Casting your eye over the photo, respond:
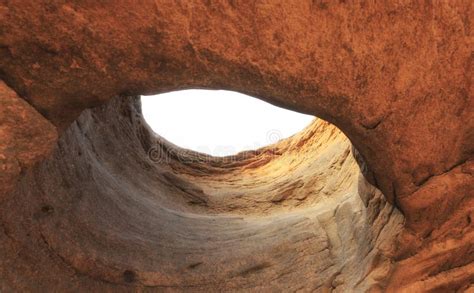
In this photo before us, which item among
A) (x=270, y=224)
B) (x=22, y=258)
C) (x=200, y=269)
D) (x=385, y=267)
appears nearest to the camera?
(x=22, y=258)

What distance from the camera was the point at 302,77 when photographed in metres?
2.87

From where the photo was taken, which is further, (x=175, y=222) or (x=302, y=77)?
(x=175, y=222)

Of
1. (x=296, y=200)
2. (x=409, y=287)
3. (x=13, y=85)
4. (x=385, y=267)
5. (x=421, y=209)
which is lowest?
(x=409, y=287)

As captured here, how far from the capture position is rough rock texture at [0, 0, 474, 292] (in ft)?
8.32

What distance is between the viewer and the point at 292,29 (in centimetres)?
269

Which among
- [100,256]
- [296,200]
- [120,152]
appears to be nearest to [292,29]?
[100,256]

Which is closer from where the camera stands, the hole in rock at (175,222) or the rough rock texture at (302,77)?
the rough rock texture at (302,77)

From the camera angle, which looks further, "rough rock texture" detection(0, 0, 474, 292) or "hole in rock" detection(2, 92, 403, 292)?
"hole in rock" detection(2, 92, 403, 292)

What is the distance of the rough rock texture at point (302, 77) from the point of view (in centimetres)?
254

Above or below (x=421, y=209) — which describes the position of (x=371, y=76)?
above

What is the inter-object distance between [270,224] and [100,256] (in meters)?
2.71

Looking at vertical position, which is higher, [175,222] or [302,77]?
[175,222]

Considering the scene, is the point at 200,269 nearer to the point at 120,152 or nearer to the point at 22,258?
the point at 22,258

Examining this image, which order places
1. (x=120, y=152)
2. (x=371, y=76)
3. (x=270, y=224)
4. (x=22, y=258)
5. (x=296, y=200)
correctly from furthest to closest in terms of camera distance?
1. (x=296, y=200)
2. (x=120, y=152)
3. (x=270, y=224)
4. (x=22, y=258)
5. (x=371, y=76)
